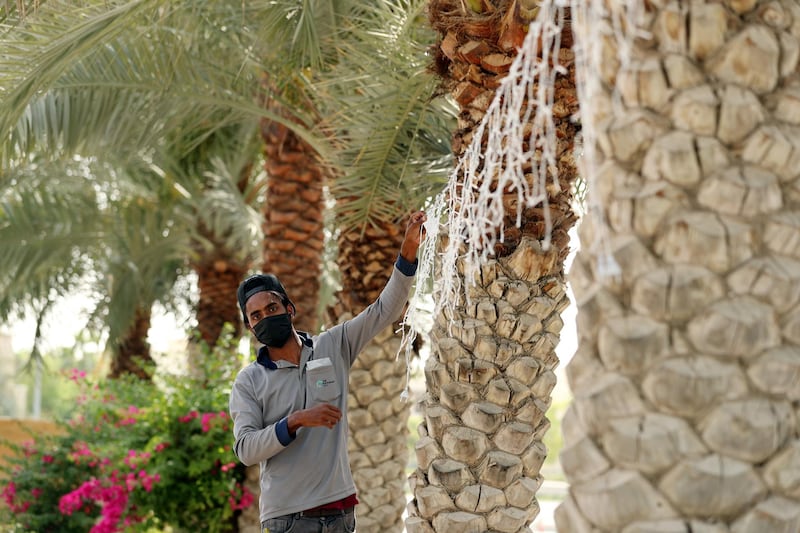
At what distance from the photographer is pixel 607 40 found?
8.00ft

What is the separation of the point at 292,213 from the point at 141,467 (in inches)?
122

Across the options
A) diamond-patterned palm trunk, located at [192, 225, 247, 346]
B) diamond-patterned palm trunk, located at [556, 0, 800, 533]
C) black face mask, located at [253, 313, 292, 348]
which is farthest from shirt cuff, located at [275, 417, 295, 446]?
diamond-patterned palm trunk, located at [192, 225, 247, 346]

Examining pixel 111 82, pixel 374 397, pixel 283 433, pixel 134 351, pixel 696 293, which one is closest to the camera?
pixel 696 293

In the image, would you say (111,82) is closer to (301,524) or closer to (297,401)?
(297,401)

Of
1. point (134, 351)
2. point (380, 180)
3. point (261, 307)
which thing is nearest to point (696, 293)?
point (261, 307)

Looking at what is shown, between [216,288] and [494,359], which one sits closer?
[494,359]

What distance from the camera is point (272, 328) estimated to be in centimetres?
470

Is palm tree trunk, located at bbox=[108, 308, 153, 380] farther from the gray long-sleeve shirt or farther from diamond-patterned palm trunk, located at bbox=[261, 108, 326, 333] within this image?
the gray long-sleeve shirt

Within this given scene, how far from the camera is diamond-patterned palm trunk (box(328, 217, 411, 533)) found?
8.15m

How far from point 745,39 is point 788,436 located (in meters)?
0.90

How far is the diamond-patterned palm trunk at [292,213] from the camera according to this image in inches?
400

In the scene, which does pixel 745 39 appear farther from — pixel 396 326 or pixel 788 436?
pixel 396 326

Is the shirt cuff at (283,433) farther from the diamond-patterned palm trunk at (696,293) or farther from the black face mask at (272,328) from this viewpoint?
the diamond-patterned palm trunk at (696,293)

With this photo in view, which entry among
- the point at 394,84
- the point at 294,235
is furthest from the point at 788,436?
the point at 294,235
